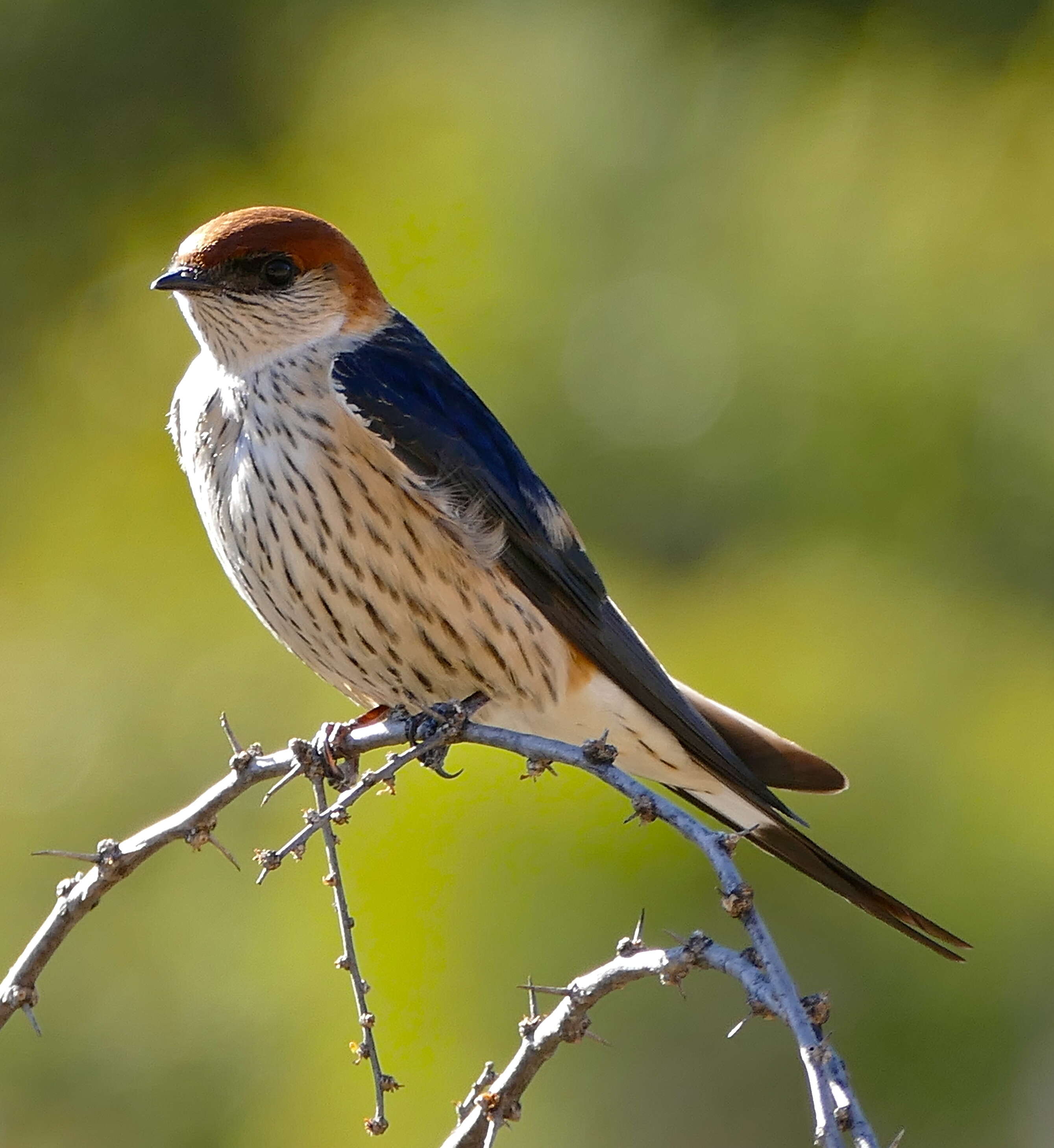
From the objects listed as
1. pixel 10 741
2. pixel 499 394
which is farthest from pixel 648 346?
pixel 10 741

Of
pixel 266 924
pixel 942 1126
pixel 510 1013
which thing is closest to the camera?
pixel 510 1013

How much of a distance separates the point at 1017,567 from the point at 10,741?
269 centimetres

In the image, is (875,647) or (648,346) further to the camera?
(648,346)

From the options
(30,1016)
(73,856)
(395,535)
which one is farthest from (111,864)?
(395,535)

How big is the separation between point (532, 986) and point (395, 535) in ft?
3.02

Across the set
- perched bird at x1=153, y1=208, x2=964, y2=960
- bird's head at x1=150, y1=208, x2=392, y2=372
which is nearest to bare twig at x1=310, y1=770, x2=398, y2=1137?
perched bird at x1=153, y1=208, x2=964, y2=960

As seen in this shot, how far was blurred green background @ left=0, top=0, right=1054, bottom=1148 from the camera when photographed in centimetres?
329

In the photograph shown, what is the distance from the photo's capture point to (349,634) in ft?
8.14

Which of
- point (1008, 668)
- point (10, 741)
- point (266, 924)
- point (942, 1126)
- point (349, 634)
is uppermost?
point (10, 741)

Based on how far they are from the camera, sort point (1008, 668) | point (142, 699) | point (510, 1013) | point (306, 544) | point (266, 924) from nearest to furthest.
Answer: point (306, 544) → point (510, 1013) → point (266, 924) → point (1008, 668) → point (142, 699)

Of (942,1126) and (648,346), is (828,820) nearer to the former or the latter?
(942,1126)

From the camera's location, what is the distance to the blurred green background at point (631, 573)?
10.8ft

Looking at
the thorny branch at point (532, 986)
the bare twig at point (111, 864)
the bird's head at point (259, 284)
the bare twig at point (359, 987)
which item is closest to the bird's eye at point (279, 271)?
the bird's head at point (259, 284)

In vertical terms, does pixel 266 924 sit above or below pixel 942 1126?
above
